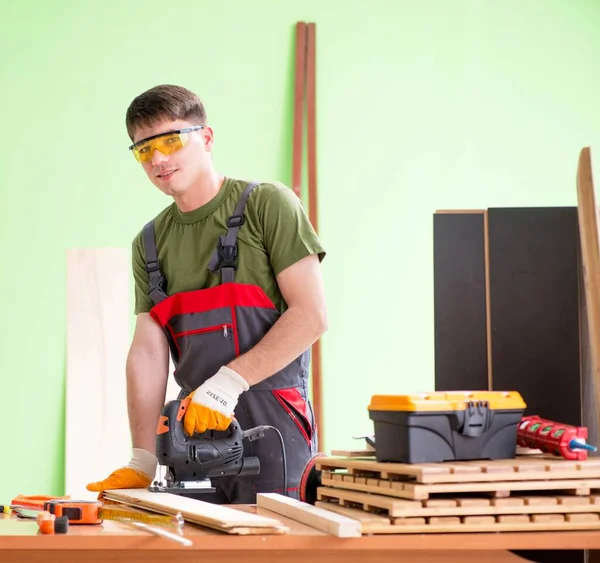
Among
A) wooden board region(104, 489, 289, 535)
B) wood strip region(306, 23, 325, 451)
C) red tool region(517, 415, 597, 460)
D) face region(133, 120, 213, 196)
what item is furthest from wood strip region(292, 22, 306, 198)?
red tool region(517, 415, 597, 460)

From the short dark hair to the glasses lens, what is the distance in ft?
0.17

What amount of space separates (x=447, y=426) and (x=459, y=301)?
720 mm

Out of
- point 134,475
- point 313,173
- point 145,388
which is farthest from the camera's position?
point 313,173

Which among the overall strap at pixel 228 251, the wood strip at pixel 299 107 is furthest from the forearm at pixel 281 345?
the wood strip at pixel 299 107

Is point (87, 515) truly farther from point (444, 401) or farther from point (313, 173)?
point (313, 173)

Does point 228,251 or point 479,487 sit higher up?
point 228,251

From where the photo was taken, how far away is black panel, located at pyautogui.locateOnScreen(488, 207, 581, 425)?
2.06 meters

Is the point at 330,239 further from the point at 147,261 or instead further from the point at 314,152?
the point at 147,261

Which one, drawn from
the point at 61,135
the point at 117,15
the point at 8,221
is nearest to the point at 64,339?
the point at 8,221

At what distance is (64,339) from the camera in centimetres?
412

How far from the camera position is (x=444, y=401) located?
1.43 m

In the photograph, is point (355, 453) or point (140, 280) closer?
point (355, 453)

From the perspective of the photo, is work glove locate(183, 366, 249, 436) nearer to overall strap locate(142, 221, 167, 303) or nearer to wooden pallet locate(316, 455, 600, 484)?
overall strap locate(142, 221, 167, 303)

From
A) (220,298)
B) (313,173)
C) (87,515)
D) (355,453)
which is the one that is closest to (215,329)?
(220,298)
